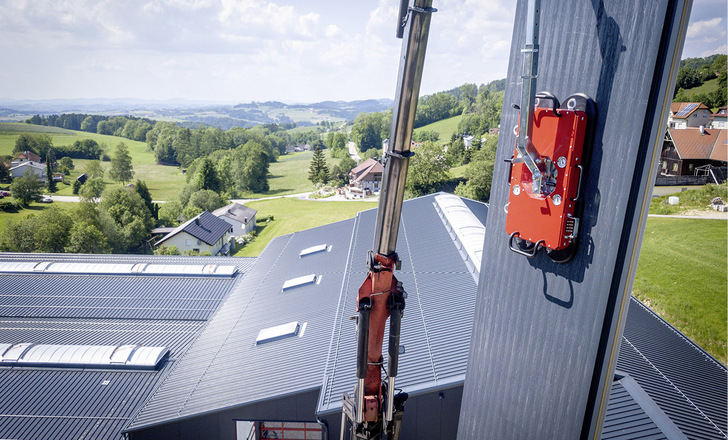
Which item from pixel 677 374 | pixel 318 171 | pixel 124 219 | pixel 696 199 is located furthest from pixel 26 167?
pixel 696 199

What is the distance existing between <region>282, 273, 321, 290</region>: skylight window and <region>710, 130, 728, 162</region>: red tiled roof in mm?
20800

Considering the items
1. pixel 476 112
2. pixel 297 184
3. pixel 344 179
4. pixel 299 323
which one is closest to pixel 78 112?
pixel 297 184

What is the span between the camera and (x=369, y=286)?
174 inches

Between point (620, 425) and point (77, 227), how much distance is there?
105 feet

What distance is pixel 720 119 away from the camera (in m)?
24.2

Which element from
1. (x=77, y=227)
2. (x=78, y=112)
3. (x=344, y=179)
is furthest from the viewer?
(x=78, y=112)

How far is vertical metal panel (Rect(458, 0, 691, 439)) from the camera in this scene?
3.67 m

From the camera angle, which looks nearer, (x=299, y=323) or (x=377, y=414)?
(x=377, y=414)

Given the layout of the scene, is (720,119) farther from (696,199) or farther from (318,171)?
(318,171)

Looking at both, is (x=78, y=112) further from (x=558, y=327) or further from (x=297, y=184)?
(x=558, y=327)

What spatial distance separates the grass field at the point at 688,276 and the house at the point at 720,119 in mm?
5086

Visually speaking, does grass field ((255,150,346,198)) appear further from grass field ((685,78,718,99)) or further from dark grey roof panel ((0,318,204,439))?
dark grey roof panel ((0,318,204,439))

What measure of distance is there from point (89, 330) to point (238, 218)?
21376mm

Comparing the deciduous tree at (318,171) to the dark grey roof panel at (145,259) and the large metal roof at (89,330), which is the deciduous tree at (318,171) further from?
the large metal roof at (89,330)
